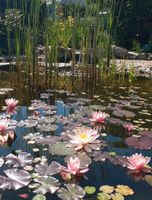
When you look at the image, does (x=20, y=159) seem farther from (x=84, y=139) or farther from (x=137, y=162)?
(x=137, y=162)

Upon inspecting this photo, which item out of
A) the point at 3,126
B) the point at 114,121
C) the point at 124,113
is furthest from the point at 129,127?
the point at 3,126

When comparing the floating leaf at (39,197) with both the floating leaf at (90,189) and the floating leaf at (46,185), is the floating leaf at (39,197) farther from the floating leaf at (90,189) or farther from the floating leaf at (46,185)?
the floating leaf at (90,189)

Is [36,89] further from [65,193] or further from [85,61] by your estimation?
[65,193]

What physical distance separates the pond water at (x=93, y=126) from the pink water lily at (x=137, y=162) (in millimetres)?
29

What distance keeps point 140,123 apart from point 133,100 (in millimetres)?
705

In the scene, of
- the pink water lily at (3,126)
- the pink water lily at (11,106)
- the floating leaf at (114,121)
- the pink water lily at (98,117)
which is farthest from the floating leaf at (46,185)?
the pink water lily at (11,106)

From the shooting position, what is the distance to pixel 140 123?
253 centimetres

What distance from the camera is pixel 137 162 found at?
1.72 meters

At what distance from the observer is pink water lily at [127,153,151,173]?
172 centimetres

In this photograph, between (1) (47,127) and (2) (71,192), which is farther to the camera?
(1) (47,127)

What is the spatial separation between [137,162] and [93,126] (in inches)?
27.1

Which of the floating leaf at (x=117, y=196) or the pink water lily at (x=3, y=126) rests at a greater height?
the pink water lily at (x=3, y=126)

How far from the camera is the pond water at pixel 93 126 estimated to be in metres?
1.70

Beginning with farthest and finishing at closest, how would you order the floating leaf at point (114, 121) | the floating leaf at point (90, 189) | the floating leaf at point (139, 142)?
the floating leaf at point (114, 121) → the floating leaf at point (139, 142) → the floating leaf at point (90, 189)
